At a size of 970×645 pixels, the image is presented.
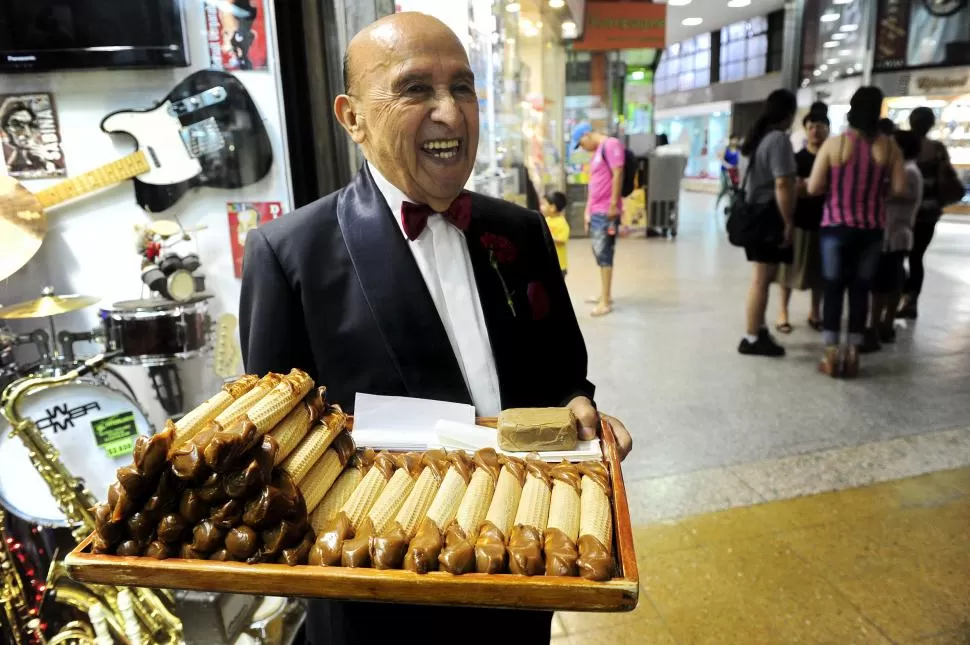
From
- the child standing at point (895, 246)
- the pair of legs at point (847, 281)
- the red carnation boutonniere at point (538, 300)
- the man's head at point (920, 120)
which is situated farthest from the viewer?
the man's head at point (920, 120)

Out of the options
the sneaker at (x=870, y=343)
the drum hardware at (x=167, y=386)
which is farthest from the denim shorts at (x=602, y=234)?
the drum hardware at (x=167, y=386)

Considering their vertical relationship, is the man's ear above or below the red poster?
above

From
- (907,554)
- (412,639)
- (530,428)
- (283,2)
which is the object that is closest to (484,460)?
(530,428)

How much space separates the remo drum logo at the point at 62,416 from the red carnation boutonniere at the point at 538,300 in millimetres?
1548

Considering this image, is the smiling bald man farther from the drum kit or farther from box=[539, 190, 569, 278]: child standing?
box=[539, 190, 569, 278]: child standing

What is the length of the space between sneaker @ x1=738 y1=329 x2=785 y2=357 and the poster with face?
4483mm

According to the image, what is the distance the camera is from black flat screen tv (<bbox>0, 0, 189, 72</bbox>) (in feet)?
6.25

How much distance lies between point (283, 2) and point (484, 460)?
6.18 feet

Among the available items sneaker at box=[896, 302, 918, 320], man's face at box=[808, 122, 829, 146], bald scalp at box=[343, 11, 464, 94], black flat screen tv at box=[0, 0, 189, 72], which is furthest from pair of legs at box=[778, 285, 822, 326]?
bald scalp at box=[343, 11, 464, 94]

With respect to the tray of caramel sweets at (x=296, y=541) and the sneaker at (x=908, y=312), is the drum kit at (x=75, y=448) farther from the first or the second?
the sneaker at (x=908, y=312)

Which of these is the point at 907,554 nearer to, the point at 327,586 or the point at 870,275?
the point at 870,275

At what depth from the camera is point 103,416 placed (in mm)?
2072

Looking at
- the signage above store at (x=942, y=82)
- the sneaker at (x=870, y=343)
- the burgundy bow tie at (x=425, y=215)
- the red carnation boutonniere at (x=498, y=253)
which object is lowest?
the sneaker at (x=870, y=343)

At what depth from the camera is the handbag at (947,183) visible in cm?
482
